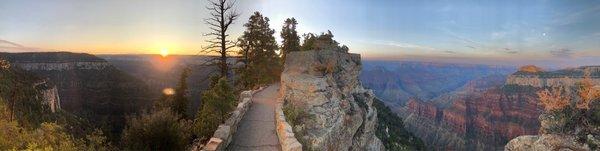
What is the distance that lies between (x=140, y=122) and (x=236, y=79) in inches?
800

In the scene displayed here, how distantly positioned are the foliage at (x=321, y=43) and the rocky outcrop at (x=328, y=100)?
2.79 m

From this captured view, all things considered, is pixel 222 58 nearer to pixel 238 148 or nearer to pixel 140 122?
pixel 140 122

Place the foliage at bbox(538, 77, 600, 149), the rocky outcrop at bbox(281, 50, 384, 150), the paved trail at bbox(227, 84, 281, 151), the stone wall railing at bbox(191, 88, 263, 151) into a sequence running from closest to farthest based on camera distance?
the stone wall railing at bbox(191, 88, 263, 151) → the paved trail at bbox(227, 84, 281, 151) → the foliage at bbox(538, 77, 600, 149) → the rocky outcrop at bbox(281, 50, 384, 150)

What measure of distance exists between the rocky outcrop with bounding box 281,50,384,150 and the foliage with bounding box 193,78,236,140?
329 cm

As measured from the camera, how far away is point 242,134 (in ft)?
50.7

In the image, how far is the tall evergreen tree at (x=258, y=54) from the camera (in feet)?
126

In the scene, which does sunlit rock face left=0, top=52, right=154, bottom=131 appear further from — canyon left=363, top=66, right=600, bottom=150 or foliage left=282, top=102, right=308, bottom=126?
canyon left=363, top=66, right=600, bottom=150

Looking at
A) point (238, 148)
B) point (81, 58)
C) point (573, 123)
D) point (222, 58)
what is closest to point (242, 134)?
point (238, 148)

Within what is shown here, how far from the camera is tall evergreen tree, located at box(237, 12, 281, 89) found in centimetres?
3831

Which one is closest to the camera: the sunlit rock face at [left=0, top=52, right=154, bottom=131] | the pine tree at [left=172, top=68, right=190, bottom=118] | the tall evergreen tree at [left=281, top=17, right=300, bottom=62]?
the pine tree at [left=172, top=68, right=190, bottom=118]

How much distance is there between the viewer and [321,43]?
43.6 m

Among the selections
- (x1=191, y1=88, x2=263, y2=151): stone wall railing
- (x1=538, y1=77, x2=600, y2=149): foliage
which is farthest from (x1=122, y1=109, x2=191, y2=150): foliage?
(x1=538, y1=77, x2=600, y2=149): foliage

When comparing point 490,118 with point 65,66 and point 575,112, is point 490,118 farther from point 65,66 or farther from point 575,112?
point 575,112

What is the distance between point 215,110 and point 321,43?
25805 mm
